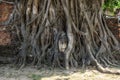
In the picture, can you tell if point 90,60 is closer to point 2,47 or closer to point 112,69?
point 112,69

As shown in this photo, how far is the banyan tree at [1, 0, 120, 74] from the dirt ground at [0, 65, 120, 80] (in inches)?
13.1

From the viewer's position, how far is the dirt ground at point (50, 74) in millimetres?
5520

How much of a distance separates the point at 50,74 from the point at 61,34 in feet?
4.04

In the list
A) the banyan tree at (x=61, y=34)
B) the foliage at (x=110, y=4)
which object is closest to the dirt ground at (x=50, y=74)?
the banyan tree at (x=61, y=34)

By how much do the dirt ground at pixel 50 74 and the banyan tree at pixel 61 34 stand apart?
Answer: 33cm

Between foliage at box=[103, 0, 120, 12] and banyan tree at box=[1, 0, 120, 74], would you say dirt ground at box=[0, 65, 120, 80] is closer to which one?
banyan tree at box=[1, 0, 120, 74]

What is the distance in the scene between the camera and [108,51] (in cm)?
708

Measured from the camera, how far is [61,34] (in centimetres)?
674

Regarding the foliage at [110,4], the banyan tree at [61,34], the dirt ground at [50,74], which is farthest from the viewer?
the foliage at [110,4]

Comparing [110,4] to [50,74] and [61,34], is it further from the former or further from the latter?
[50,74]

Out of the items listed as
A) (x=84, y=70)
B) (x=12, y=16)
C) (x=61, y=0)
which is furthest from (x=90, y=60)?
(x=12, y=16)

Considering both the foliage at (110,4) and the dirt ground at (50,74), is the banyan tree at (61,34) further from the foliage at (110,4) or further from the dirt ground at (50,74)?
the foliage at (110,4)

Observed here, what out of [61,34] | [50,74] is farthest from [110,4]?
[50,74]

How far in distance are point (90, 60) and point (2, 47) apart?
2409 millimetres
